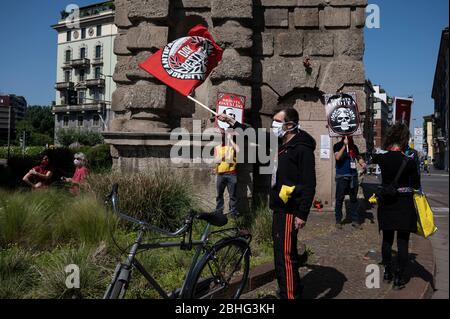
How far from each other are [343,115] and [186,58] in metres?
3.34

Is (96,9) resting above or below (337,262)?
above

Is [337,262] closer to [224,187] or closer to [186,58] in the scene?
[224,187]

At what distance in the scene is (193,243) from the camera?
148 inches


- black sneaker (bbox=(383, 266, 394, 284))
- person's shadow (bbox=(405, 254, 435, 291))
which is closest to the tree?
person's shadow (bbox=(405, 254, 435, 291))

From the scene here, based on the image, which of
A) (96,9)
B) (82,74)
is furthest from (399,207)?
(82,74)

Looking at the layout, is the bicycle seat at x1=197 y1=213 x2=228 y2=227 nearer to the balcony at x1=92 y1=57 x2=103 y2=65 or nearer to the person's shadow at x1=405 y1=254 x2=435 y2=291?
the person's shadow at x1=405 y1=254 x2=435 y2=291

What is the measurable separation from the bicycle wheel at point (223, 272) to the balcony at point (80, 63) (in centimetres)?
7788

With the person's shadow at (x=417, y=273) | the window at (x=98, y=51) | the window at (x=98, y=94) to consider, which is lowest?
the person's shadow at (x=417, y=273)

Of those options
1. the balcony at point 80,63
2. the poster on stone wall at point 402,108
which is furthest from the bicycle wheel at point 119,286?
the balcony at point 80,63

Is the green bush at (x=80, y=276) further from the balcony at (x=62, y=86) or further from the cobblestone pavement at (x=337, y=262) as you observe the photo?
the balcony at (x=62, y=86)

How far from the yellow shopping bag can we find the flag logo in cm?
380

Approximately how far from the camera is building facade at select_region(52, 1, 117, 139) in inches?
2805

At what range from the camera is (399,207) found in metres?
4.86

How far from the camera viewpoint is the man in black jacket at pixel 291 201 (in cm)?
388
